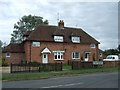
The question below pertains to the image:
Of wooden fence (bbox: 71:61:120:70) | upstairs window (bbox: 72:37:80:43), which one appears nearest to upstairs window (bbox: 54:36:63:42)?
upstairs window (bbox: 72:37:80:43)

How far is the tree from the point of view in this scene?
6994cm

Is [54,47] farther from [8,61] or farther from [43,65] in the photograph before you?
[43,65]

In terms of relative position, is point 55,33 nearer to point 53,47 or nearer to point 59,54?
point 53,47

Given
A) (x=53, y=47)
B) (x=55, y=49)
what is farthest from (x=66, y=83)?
(x=55, y=49)

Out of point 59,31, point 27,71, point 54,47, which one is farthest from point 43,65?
point 59,31

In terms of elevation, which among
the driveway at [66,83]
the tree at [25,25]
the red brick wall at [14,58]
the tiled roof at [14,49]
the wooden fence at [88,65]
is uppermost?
the tree at [25,25]

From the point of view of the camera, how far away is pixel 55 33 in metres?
41.8

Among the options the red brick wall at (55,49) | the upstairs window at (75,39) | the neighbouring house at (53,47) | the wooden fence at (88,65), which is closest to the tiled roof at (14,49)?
the neighbouring house at (53,47)

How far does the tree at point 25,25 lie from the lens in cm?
6994

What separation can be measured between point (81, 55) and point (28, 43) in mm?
12158

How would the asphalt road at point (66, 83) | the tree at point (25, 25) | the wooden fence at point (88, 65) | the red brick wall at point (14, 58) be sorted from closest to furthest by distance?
the asphalt road at point (66, 83) < the wooden fence at point (88, 65) < the red brick wall at point (14, 58) < the tree at point (25, 25)

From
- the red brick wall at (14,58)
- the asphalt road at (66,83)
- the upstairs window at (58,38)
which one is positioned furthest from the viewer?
the upstairs window at (58,38)

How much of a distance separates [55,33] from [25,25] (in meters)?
Answer: 31.1

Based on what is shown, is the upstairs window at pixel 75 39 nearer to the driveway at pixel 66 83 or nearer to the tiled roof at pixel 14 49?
the tiled roof at pixel 14 49
